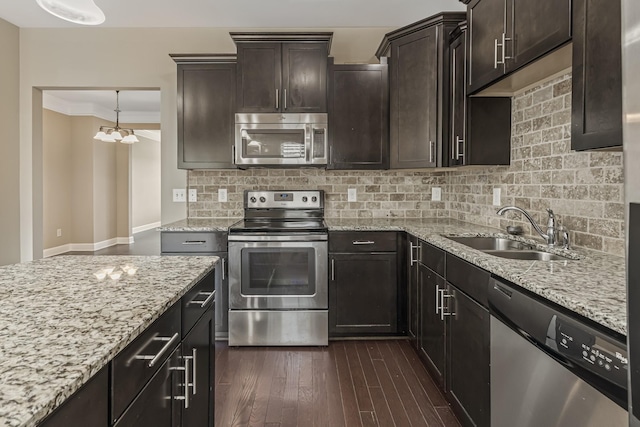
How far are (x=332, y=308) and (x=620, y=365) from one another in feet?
7.07

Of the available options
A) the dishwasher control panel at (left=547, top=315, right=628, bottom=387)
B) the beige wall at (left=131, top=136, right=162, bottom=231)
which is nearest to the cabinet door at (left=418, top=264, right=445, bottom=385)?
the dishwasher control panel at (left=547, top=315, right=628, bottom=387)

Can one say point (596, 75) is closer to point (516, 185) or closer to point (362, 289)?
point (516, 185)

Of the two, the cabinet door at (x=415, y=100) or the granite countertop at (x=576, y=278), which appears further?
the cabinet door at (x=415, y=100)

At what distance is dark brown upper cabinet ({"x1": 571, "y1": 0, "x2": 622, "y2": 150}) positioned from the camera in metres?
1.19

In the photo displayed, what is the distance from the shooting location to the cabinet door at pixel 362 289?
288cm

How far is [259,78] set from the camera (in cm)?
304

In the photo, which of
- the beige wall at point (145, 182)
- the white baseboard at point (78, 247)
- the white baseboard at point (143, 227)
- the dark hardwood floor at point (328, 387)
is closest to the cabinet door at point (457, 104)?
the dark hardwood floor at point (328, 387)

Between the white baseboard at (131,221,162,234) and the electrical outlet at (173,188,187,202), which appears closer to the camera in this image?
the electrical outlet at (173,188,187,202)

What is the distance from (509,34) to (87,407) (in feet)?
7.07

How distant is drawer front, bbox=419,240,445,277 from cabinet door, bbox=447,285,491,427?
169 millimetres

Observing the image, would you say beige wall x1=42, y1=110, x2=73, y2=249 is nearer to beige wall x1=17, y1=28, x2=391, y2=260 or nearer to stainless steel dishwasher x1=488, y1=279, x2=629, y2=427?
beige wall x1=17, y1=28, x2=391, y2=260

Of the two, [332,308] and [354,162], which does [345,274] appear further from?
[354,162]

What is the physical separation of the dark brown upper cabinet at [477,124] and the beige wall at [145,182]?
7.70 m

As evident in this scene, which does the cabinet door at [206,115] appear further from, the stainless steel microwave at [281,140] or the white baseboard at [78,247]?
the white baseboard at [78,247]
